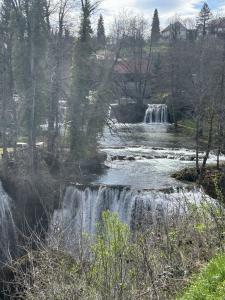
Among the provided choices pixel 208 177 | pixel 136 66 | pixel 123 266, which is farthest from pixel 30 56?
pixel 136 66

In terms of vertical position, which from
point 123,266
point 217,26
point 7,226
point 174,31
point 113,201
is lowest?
point 7,226

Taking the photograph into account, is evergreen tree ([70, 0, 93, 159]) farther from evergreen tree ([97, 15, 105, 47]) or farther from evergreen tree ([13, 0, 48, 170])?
evergreen tree ([97, 15, 105, 47])

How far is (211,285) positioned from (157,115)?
1496 inches

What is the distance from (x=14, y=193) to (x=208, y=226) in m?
13.2

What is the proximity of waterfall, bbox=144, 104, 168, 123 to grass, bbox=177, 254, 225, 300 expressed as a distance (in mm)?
37272

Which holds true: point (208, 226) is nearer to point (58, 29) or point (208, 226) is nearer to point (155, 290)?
point (155, 290)

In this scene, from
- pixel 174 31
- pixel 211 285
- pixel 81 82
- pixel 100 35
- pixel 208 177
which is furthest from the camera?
pixel 174 31

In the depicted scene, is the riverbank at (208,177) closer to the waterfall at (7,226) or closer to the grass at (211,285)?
the waterfall at (7,226)

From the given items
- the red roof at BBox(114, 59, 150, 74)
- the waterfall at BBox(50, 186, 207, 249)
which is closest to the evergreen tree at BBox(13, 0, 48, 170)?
the waterfall at BBox(50, 186, 207, 249)

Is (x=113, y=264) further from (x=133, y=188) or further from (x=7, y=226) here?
(x=7, y=226)

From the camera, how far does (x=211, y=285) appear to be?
574 centimetres

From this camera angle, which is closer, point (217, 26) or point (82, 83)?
point (82, 83)

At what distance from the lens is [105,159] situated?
81.6ft

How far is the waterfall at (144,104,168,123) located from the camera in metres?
43.1
